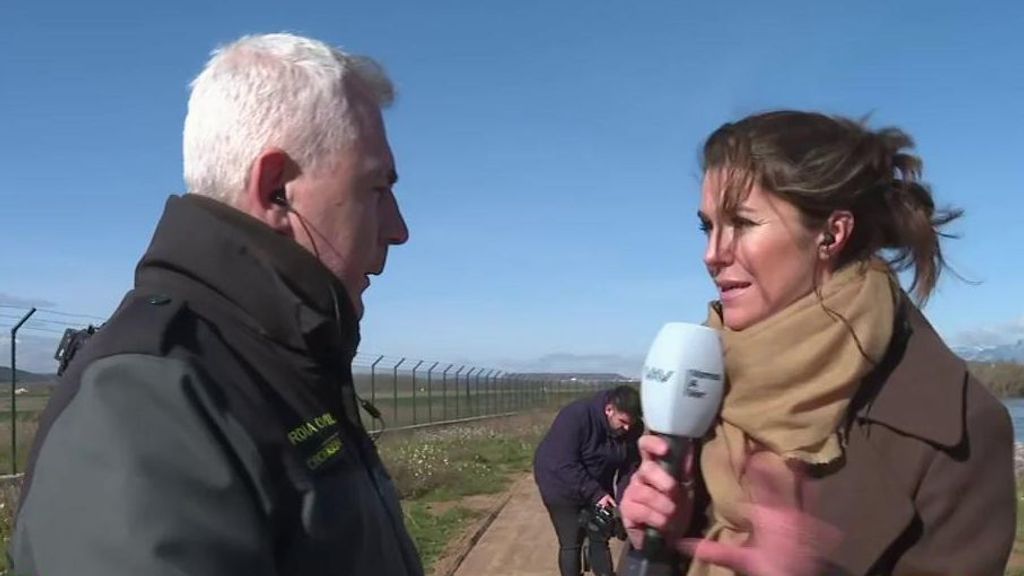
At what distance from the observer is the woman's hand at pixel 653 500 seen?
78.1 inches

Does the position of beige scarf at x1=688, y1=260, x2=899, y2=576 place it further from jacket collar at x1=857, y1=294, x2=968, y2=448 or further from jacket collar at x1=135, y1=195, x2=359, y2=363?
jacket collar at x1=135, y1=195, x2=359, y2=363

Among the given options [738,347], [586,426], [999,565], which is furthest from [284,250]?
[586,426]

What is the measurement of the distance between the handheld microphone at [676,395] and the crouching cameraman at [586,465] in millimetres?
7028

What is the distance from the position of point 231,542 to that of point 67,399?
340 millimetres

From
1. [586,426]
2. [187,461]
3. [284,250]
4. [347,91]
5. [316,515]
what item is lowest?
[586,426]

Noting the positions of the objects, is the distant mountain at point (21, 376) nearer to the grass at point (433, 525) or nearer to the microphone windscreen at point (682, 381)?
the grass at point (433, 525)

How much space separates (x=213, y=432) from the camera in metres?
1.64

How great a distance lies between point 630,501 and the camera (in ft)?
6.70

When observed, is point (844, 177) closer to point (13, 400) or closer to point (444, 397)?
point (13, 400)

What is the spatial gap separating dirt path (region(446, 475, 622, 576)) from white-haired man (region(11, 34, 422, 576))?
8.98 metres

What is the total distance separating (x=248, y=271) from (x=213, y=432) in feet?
1.29

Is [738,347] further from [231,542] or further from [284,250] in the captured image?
[231,542]

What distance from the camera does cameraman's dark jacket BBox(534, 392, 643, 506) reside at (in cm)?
912

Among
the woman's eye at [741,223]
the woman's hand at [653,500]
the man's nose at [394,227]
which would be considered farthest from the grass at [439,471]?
the woman's eye at [741,223]
